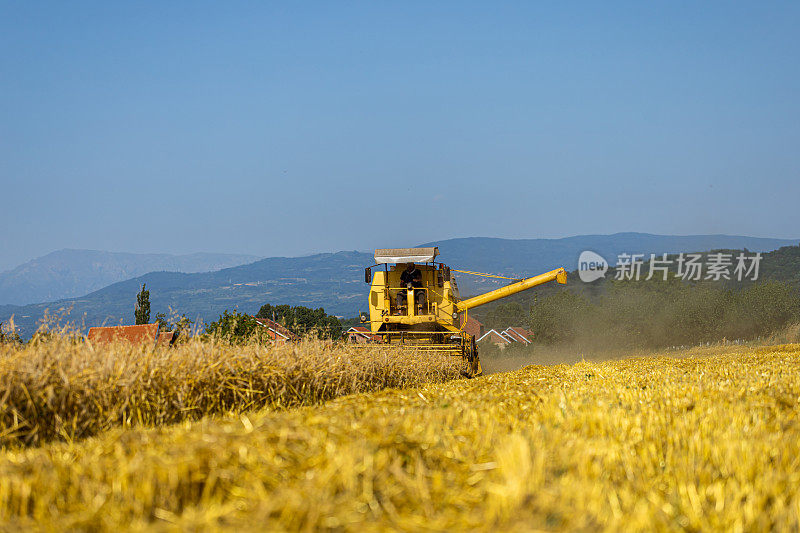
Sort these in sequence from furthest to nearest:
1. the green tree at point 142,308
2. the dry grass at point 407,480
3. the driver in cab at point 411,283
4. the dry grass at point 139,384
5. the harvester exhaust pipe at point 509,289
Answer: the green tree at point 142,308 < the harvester exhaust pipe at point 509,289 < the driver in cab at point 411,283 < the dry grass at point 139,384 < the dry grass at point 407,480

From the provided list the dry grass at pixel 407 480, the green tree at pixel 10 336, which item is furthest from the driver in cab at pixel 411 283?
the dry grass at pixel 407 480

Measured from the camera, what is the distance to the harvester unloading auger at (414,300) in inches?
664

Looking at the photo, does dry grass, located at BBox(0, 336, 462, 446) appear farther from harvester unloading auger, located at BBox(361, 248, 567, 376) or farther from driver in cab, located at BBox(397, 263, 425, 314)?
driver in cab, located at BBox(397, 263, 425, 314)

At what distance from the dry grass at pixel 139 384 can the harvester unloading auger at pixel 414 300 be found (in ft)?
29.8

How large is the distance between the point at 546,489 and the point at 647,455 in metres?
1.51

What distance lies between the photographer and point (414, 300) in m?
17.5

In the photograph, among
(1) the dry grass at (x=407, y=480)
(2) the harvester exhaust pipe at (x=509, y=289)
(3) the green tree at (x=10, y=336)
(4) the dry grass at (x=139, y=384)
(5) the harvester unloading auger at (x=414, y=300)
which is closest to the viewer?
(1) the dry grass at (x=407, y=480)

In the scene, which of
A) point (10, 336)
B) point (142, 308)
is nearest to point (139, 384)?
point (10, 336)

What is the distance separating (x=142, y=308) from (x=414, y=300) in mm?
30575

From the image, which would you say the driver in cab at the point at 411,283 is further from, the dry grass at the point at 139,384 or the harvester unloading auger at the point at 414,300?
the dry grass at the point at 139,384

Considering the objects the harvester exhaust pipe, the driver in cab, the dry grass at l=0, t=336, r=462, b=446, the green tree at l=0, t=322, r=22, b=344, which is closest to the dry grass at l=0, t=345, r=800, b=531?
the dry grass at l=0, t=336, r=462, b=446

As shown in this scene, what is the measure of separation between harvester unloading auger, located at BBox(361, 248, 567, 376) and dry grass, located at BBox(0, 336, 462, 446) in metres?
9.07

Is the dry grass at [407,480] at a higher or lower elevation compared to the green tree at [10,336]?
lower

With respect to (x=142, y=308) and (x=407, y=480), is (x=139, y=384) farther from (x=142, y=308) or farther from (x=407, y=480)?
(x=142, y=308)
